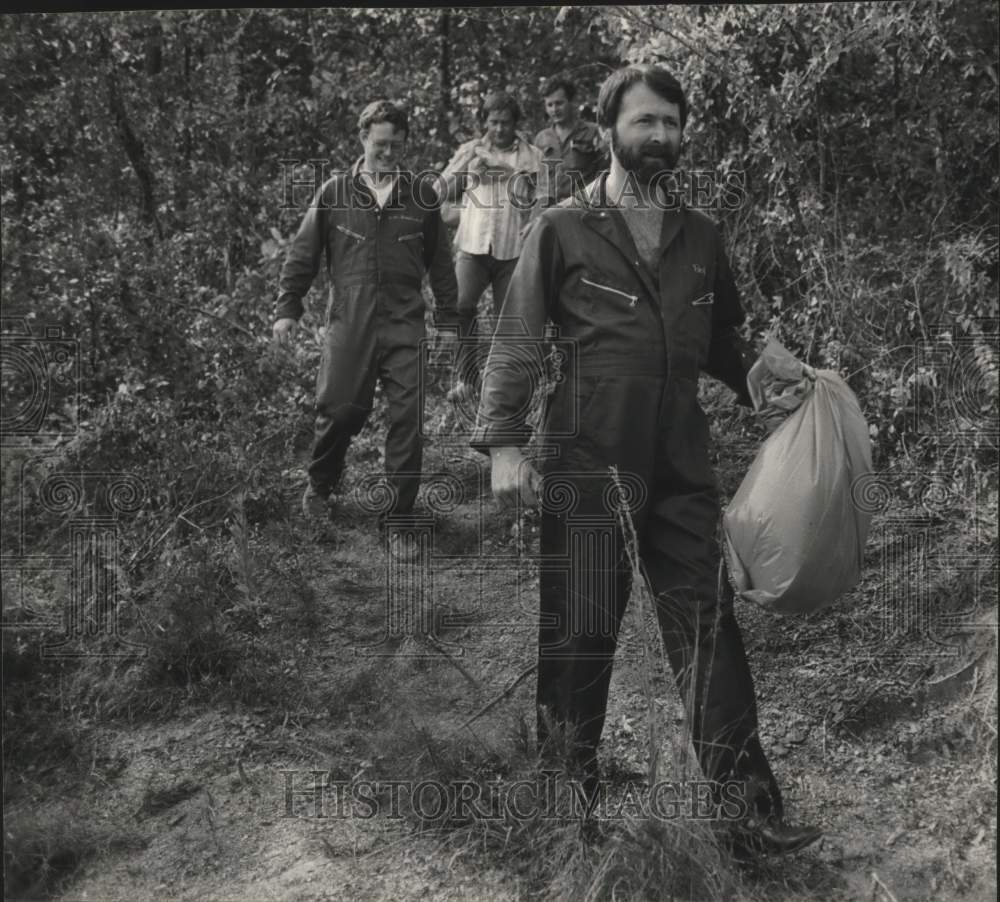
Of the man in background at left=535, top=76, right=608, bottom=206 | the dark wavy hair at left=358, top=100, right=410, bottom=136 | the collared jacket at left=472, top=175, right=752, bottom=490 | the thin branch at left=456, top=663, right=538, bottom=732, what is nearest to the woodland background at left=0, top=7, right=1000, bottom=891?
the man in background at left=535, top=76, right=608, bottom=206

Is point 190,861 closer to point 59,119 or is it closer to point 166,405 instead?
point 166,405

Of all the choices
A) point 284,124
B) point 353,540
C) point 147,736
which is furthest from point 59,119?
point 147,736

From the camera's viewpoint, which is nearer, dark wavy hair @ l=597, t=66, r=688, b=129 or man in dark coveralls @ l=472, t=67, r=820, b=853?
man in dark coveralls @ l=472, t=67, r=820, b=853

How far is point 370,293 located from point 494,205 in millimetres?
651

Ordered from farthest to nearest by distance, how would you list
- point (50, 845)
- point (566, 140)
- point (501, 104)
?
point (566, 140), point (501, 104), point (50, 845)

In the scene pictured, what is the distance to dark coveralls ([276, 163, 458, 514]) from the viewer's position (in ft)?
13.8

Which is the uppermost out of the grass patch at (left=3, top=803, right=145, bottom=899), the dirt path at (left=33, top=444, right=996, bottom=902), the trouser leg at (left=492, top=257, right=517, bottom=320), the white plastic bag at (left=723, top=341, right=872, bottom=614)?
the trouser leg at (left=492, top=257, right=517, bottom=320)

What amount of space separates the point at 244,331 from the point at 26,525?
1.11m

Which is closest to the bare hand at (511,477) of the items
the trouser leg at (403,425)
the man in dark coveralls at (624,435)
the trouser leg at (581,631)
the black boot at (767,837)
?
the man in dark coveralls at (624,435)

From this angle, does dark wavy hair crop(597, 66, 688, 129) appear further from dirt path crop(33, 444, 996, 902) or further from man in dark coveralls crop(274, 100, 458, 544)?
dirt path crop(33, 444, 996, 902)

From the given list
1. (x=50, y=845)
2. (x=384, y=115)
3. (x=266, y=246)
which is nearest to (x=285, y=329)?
(x=266, y=246)

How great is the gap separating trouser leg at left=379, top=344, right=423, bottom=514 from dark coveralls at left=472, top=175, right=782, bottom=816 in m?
0.90

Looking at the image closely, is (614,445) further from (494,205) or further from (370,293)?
(494,205)

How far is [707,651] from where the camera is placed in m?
3.29
